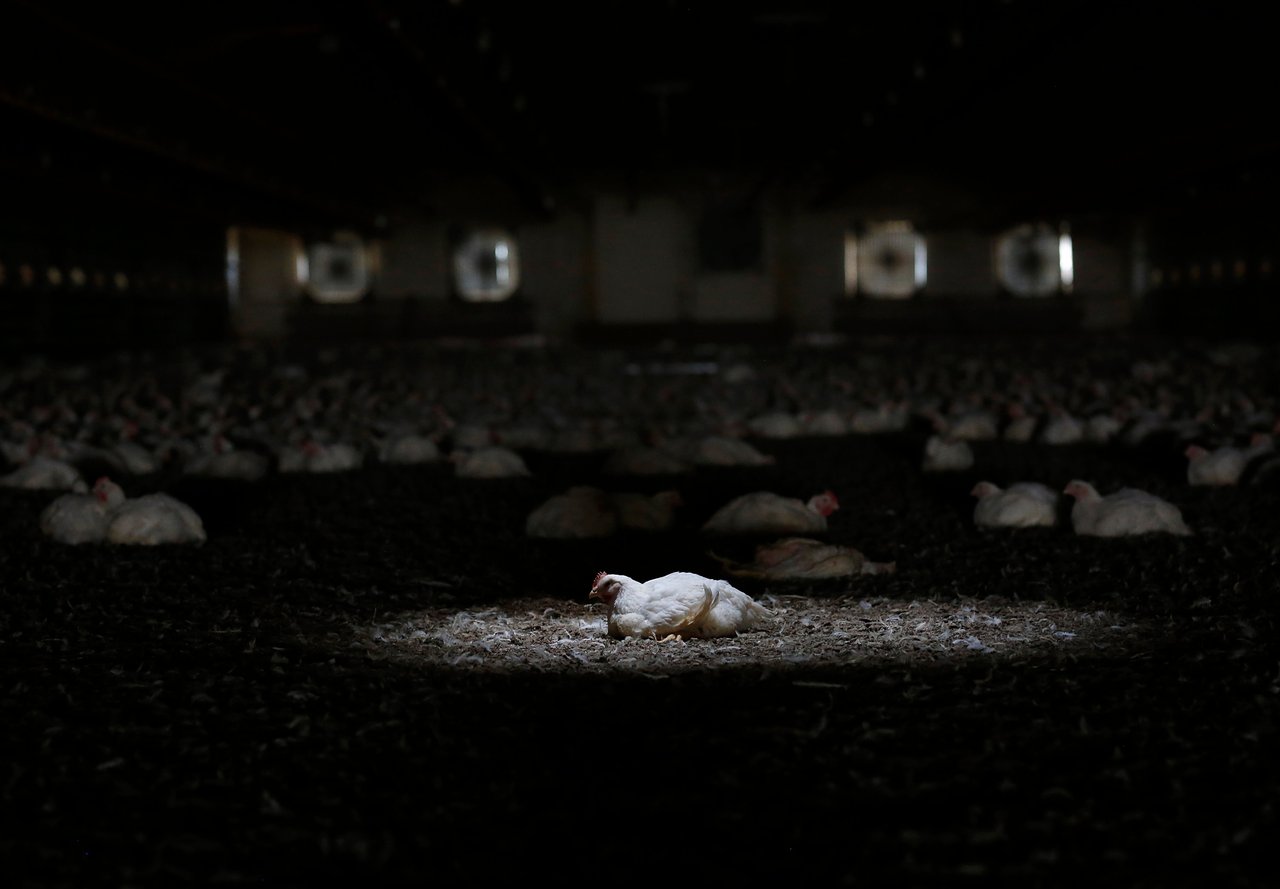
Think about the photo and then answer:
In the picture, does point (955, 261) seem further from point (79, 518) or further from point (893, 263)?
point (79, 518)

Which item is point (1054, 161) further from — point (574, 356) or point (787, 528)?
point (787, 528)

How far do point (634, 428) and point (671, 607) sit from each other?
7250 millimetres

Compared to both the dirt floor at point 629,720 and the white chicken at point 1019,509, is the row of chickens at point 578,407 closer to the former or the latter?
the white chicken at point 1019,509

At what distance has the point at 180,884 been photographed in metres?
2.64

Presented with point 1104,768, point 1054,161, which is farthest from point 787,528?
point 1054,161

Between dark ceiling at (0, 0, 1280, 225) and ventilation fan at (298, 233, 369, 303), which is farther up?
dark ceiling at (0, 0, 1280, 225)

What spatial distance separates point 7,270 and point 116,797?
18.0 metres

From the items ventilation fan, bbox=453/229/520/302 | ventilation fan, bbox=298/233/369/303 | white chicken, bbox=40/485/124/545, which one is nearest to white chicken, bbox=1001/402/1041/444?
white chicken, bbox=40/485/124/545

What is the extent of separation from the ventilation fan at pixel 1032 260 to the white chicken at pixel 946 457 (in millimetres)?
30289

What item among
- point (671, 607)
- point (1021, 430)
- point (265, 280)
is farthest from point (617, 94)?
point (671, 607)

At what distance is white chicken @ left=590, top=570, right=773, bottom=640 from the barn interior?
5 centimetres

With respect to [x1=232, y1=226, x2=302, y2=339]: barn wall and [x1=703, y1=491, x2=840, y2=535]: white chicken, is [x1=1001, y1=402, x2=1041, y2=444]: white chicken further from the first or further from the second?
[x1=232, y1=226, x2=302, y2=339]: barn wall

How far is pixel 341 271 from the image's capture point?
37562 millimetres

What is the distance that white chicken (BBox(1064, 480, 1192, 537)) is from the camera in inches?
243
